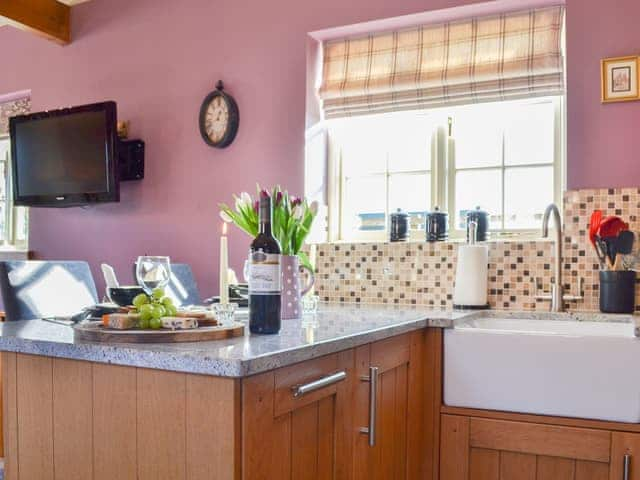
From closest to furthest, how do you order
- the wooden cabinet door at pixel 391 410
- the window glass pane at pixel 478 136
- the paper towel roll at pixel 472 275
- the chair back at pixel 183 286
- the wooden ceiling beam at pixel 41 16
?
the wooden cabinet door at pixel 391 410 → the paper towel roll at pixel 472 275 → the window glass pane at pixel 478 136 → the chair back at pixel 183 286 → the wooden ceiling beam at pixel 41 16

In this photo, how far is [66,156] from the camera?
3.68 metres

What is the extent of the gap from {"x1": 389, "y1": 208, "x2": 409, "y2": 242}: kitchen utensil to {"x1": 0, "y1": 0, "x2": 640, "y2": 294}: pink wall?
0.52 m

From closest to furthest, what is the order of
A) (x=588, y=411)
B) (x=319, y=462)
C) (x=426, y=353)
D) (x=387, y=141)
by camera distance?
1. (x=319, y=462)
2. (x=588, y=411)
3. (x=426, y=353)
4. (x=387, y=141)

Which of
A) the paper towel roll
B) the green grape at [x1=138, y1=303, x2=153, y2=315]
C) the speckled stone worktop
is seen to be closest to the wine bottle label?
the speckled stone worktop

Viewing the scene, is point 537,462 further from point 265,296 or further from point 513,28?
point 513,28

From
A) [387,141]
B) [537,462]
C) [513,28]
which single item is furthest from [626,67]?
[537,462]

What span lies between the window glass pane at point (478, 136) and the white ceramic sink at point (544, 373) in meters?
1.00

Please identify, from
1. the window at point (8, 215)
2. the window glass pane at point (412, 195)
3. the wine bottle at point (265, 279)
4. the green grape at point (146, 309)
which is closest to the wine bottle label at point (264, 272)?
the wine bottle at point (265, 279)

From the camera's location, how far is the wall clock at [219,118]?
10.6 feet

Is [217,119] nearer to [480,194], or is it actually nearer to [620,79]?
[480,194]

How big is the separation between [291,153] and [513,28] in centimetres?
113

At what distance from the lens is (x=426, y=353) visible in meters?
2.02

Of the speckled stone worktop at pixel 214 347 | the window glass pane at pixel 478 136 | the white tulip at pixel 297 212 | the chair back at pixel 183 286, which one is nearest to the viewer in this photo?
the speckled stone worktop at pixel 214 347

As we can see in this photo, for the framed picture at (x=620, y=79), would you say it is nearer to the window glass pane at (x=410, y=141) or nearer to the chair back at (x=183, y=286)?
the window glass pane at (x=410, y=141)
